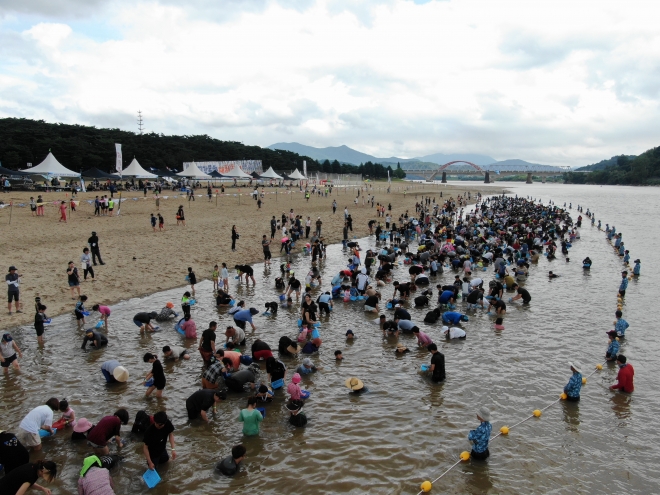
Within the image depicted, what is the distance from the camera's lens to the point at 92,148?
206 ft

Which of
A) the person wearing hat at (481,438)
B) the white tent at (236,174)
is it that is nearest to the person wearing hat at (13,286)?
the person wearing hat at (481,438)

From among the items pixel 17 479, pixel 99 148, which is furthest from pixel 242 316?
pixel 99 148

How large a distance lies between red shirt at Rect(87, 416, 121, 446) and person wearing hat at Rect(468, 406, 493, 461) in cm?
620

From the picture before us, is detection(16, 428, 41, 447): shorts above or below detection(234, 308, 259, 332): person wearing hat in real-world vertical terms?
below

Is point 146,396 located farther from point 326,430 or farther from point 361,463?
point 361,463

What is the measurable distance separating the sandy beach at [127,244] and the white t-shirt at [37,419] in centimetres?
657

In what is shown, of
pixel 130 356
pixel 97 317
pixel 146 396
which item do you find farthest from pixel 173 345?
pixel 97 317

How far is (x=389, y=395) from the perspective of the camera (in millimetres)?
9656

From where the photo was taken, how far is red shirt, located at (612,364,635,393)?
9.93 metres

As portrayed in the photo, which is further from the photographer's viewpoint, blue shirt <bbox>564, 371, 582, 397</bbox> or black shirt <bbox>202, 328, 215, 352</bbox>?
A: black shirt <bbox>202, 328, 215, 352</bbox>

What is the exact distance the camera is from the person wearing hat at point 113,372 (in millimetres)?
9570

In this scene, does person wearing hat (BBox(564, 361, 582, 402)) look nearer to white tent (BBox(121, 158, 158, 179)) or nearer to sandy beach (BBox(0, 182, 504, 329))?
sandy beach (BBox(0, 182, 504, 329))

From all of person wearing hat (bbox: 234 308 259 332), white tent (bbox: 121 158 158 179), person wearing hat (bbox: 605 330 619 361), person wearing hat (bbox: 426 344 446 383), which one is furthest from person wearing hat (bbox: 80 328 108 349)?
white tent (bbox: 121 158 158 179)

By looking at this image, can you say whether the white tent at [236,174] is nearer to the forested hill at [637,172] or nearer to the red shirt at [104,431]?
the red shirt at [104,431]
